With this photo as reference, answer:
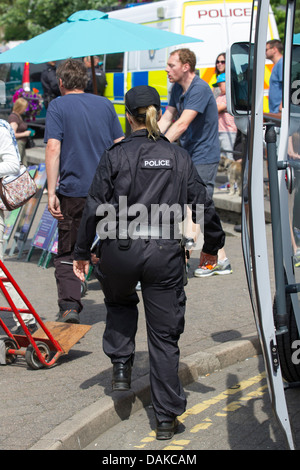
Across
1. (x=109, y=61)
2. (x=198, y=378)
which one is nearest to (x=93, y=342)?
(x=198, y=378)

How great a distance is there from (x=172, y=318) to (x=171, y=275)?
24 centimetres

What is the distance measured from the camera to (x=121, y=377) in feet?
14.8

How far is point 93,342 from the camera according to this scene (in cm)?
592

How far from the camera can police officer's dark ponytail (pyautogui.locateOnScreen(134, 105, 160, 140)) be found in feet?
14.0

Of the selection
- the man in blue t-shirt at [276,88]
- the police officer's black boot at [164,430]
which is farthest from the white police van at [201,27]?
the police officer's black boot at [164,430]

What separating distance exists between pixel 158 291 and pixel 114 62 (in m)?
10.8

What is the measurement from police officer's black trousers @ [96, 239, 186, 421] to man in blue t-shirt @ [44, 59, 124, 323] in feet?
6.34

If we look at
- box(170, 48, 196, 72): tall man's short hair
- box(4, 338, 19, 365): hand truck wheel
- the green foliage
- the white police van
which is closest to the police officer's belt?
box(4, 338, 19, 365): hand truck wheel

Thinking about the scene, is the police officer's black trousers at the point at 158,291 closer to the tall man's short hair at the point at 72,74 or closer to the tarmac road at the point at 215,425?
the tarmac road at the point at 215,425

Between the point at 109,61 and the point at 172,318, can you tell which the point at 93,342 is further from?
the point at 109,61

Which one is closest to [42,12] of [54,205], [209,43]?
[209,43]

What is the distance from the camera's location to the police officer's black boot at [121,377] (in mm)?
4516

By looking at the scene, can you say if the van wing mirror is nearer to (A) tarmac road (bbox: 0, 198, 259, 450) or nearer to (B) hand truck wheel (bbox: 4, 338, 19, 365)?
(A) tarmac road (bbox: 0, 198, 259, 450)

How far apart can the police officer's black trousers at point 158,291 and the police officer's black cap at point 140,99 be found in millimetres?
751
